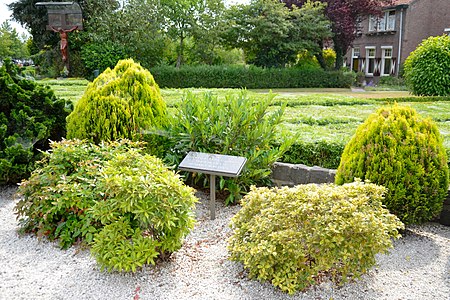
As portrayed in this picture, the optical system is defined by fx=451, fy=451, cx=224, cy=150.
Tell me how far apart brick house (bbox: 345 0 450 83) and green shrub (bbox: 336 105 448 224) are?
2522 centimetres

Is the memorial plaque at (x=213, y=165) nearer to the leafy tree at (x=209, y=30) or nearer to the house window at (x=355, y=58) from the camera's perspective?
the leafy tree at (x=209, y=30)

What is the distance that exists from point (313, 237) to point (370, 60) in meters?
30.4

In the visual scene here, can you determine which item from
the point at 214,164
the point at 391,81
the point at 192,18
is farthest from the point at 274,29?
the point at 214,164

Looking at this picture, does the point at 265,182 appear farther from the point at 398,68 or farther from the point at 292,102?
the point at 398,68

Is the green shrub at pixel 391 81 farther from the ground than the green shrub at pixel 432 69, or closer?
closer

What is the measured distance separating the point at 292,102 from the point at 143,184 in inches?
297

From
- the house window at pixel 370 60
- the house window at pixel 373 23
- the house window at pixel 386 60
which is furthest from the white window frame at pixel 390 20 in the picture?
the house window at pixel 370 60

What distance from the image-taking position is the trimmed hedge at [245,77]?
2339 cm

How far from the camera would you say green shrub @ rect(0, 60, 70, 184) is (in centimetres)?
502

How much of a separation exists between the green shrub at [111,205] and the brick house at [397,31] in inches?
1039

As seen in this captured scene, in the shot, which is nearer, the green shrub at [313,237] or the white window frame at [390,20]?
the green shrub at [313,237]

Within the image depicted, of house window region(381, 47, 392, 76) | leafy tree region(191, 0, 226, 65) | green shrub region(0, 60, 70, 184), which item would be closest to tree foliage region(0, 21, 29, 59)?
leafy tree region(191, 0, 226, 65)

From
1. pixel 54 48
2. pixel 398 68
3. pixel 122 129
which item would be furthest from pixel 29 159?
pixel 398 68

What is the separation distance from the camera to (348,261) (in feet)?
9.65
